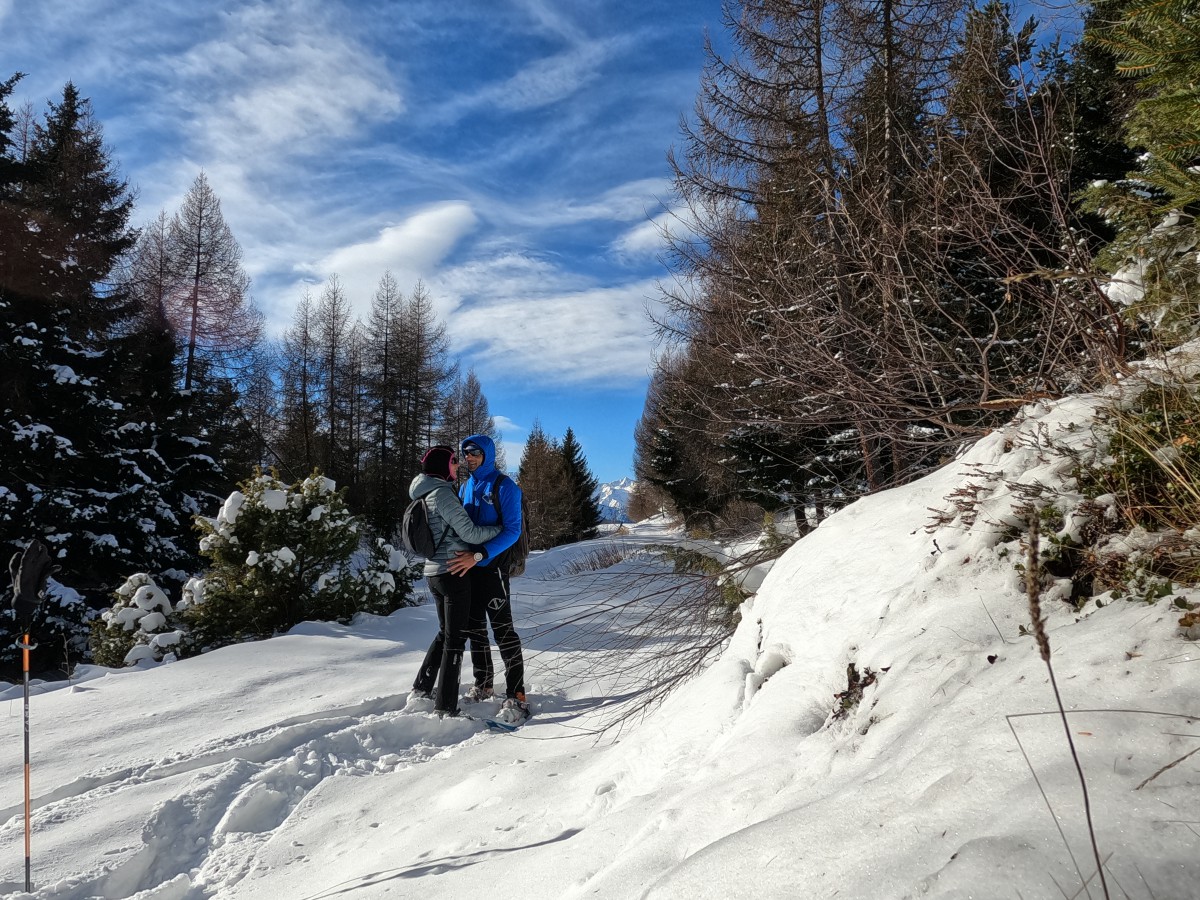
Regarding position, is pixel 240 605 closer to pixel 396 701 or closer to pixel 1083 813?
pixel 396 701

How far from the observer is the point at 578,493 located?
32.5m

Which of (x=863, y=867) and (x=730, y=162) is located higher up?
(x=730, y=162)

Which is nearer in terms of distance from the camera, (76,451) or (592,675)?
(592,675)

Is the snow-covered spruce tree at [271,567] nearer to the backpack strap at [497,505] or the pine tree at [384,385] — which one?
the backpack strap at [497,505]

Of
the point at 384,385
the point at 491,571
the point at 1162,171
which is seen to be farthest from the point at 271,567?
the point at 384,385

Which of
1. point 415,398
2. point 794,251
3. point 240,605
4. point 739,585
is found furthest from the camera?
point 415,398

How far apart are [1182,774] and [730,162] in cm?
883

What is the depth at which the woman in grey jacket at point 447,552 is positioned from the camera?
4.12 metres

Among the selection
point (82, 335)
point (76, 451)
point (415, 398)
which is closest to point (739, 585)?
point (76, 451)

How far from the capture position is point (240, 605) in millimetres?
7387

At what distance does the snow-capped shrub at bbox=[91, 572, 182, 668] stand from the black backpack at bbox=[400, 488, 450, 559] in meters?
4.78

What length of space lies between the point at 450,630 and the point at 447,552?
51 cm

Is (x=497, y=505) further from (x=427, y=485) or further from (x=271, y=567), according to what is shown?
(x=271, y=567)

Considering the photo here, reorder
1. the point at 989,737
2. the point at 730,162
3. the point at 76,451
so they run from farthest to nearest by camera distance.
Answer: the point at 76,451 → the point at 730,162 → the point at 989,737
